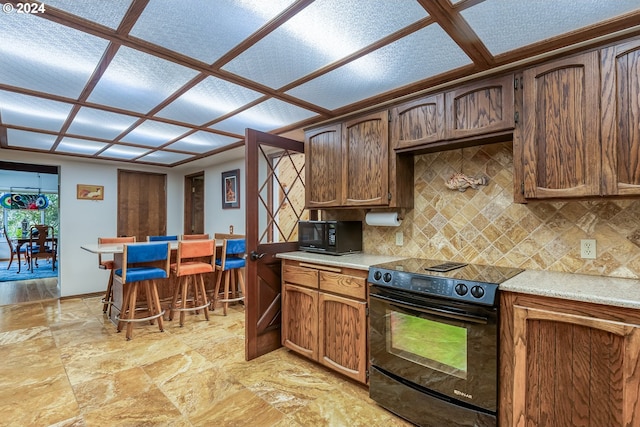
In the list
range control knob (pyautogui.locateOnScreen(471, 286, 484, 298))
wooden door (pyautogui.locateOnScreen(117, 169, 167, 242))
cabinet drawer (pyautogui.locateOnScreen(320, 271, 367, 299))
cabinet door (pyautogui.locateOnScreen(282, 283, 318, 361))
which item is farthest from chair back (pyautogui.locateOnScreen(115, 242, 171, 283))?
range control knob (pyautogui.locateOnScreen(471, 286, 484, 298))

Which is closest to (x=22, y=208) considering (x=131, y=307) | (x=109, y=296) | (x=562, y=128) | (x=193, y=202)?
(x=193, y=202)

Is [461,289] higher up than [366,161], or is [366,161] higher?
[366,161]

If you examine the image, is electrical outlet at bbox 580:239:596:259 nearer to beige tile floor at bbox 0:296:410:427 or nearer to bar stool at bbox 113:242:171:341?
beige tile floor at bbox 0:296:410:427

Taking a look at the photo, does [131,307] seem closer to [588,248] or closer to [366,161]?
[366,161]

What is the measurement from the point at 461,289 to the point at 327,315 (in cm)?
112

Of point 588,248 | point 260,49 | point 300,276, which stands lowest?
point 300,276

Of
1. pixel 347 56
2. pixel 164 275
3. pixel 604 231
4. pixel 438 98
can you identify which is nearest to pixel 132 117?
pixel 164 275

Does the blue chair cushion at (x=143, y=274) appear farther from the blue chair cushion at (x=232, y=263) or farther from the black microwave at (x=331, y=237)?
the black microwave at (x=331, y=237)

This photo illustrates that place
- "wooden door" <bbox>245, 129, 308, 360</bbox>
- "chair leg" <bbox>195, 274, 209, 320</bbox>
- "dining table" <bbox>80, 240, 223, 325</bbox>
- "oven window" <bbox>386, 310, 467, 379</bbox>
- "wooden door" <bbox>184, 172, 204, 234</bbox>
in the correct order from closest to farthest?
"oven window" <bbox>386, 310, 467, 379</bbox>, "wooden door" <bbox>245, 129, 308, 360</bbox>, "dining table" <bbox>80, 240, 223, 325</bbox>, "chair leg" <bbox>195, 274, 209, 320</bbox>, "wooden door" <bbox>184, 172, 204, 234</bbox>

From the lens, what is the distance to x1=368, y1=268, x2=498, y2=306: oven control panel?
1.64 metres

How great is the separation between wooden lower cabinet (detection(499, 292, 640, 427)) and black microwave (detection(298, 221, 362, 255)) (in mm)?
1367

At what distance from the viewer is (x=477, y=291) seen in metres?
1.67

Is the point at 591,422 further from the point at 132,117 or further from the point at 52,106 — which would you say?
the point at 52,106

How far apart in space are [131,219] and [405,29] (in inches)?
225
